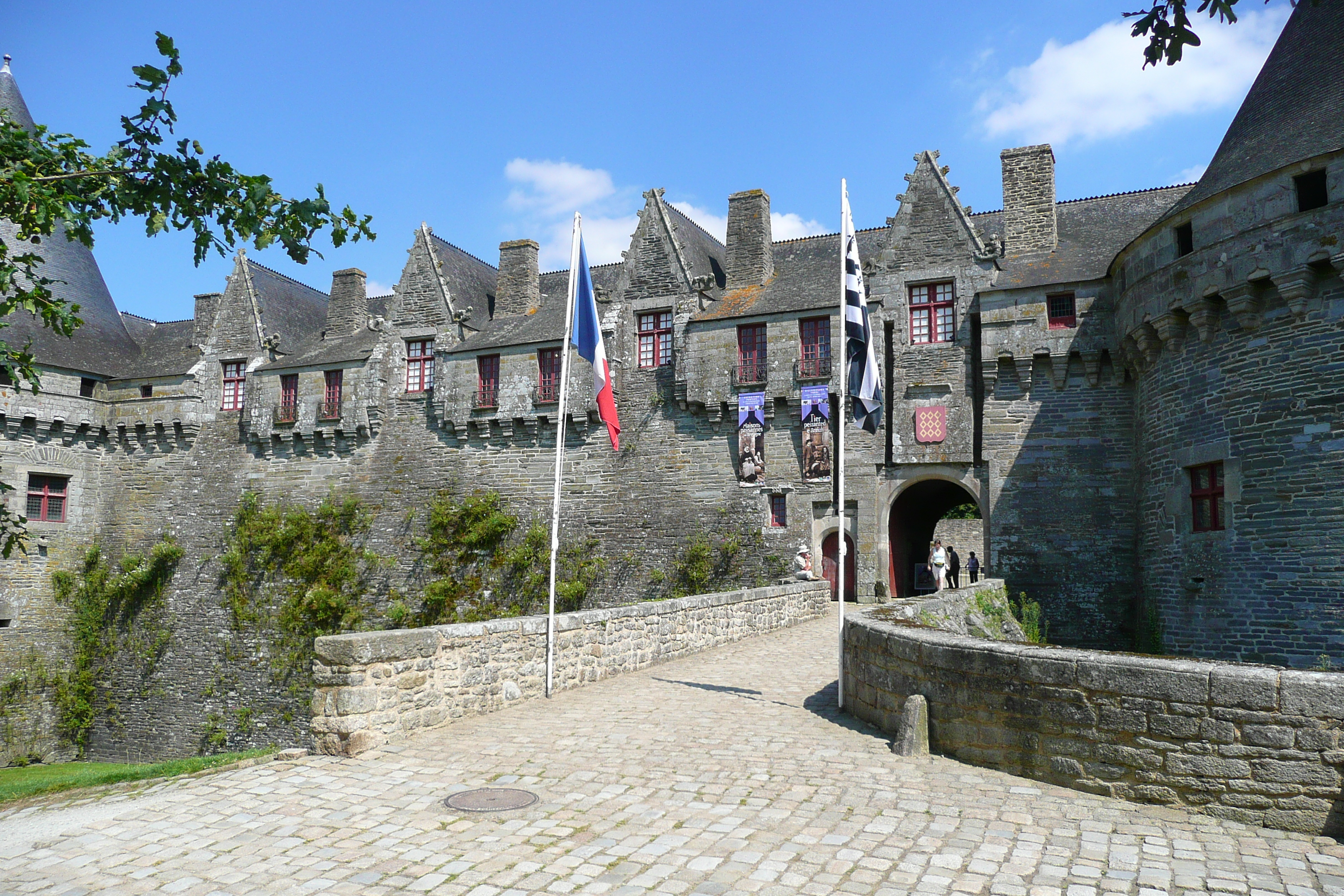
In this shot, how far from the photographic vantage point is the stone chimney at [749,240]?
23.0 metres

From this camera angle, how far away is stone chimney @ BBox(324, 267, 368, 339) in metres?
28.5

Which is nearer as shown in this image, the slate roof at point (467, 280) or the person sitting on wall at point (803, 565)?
the person sitting on wall at point (803, 565)

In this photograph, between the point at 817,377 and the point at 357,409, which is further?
the point at 357,409

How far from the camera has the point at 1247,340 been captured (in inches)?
575

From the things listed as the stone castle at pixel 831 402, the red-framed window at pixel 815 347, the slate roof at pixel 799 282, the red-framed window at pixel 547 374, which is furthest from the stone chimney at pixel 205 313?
the red-framed window at pixel 815 347

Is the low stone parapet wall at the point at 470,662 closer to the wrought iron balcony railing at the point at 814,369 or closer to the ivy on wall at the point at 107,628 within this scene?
the wrought iron balcony railing at the point at 814,369

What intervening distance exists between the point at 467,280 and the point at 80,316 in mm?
11284

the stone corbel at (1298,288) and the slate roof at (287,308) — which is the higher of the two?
the slate roof at (287,308)

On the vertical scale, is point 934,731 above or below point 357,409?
below

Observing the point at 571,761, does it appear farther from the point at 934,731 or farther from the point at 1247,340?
the point at 1247,340

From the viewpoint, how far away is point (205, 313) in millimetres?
30156

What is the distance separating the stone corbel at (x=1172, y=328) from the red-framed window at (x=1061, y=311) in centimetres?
250

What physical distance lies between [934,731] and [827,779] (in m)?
1.01

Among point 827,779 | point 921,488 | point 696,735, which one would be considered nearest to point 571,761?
point 696,735
